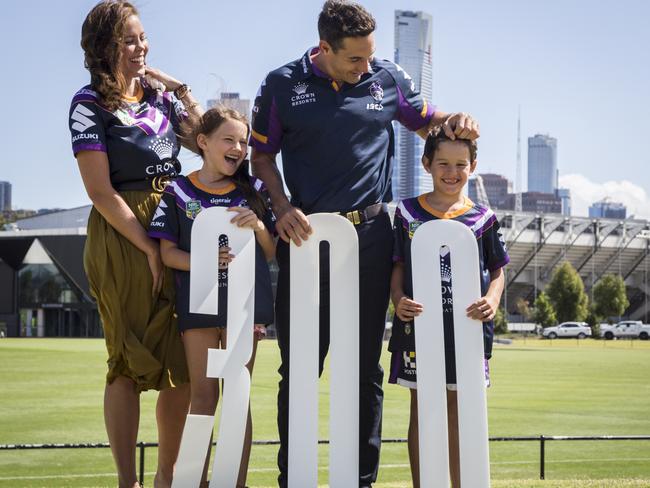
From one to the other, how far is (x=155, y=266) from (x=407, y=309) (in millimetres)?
1270

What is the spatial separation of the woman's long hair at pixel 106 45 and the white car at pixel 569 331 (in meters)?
66.4

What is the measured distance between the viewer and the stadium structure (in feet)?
251

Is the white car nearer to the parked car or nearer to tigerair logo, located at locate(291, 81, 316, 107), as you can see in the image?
the parked car

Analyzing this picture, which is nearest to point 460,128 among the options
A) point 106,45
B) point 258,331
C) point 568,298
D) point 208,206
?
point 208,206

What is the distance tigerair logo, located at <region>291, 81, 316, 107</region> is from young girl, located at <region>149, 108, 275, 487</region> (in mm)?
310

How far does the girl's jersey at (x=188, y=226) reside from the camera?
4.63 metres

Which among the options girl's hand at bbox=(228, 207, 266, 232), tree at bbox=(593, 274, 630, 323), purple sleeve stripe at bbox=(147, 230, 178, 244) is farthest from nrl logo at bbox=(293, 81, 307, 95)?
tree at bbox=(593, 274, 630, 323)

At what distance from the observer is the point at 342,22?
4.71 metres

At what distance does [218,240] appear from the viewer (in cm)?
446

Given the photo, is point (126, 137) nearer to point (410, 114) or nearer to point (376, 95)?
point (376, 95)

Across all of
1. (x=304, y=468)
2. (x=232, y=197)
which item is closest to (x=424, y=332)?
(x=304, y=468)

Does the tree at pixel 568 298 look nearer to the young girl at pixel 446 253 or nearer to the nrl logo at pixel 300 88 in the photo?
the young girl at pixel 446 253

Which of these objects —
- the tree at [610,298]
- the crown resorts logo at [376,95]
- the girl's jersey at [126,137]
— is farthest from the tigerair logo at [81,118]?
the tree at [610,298]

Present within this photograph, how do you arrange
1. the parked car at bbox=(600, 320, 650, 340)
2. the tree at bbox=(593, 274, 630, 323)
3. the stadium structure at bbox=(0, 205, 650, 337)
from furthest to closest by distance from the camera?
the tree at bbox=(593, 274, 630, 323), the stadium structure at bbox=(0, 205, 650, 337), the parked car at bbox=(600, 320, 650, 340)
